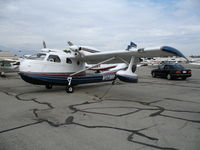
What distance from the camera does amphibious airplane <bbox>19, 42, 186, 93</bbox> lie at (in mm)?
10066

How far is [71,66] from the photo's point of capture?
12.2 meters

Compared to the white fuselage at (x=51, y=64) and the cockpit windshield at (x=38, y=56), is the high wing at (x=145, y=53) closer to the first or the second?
the white fuselage at (x=51, y=64)

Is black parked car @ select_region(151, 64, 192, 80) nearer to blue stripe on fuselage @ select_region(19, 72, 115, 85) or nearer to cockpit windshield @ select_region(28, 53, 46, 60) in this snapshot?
blue stripe on fuselage @ select_region(19, 72, 115, 85)

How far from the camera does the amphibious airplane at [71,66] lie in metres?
10.1

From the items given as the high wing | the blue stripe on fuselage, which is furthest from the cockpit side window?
the high wing

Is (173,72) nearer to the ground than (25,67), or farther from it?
nearer to the ground

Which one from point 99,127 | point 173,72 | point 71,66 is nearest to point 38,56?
point 71,66

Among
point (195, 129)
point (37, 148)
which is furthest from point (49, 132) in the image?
point (195, 129)

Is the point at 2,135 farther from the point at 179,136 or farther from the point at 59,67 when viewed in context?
the point at 59,67

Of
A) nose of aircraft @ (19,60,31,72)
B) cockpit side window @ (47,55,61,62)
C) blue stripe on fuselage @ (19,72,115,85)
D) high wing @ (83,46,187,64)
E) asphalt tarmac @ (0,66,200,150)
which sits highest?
high wing @ (83,46,187,64)

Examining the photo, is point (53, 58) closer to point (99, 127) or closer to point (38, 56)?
point (38, 56)

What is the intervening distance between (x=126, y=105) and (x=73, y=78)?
16.7 ft

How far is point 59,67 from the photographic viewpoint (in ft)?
37.6

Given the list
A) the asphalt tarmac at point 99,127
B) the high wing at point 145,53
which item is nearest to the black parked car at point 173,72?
the high wing at point 145,53
